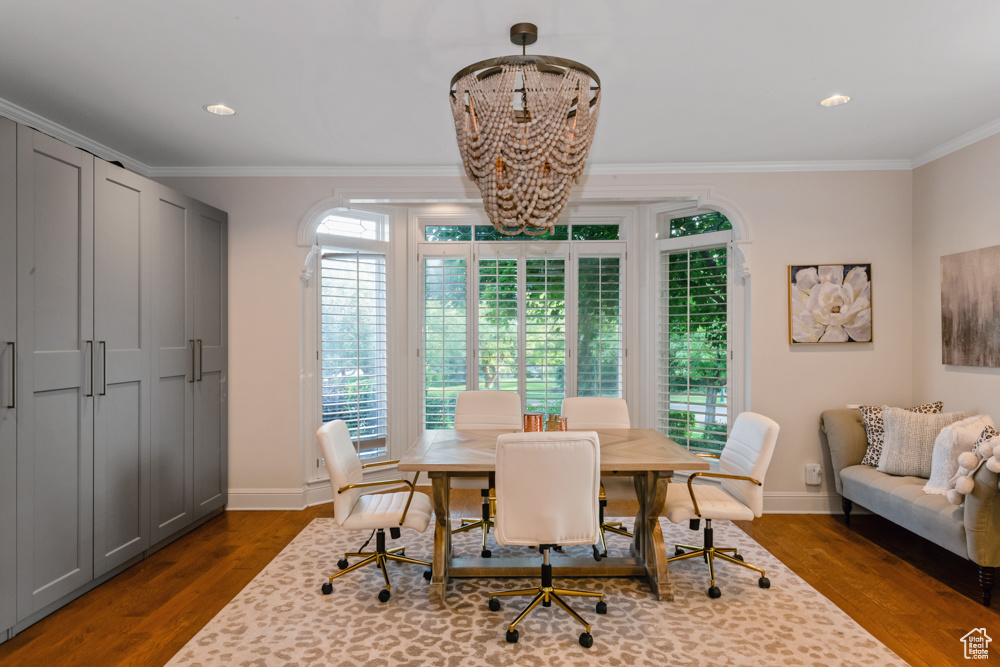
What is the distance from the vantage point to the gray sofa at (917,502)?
2799 mm

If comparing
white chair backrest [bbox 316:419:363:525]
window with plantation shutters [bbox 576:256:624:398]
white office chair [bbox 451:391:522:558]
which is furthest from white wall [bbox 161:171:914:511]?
white chair backrest [bbox 316:419:363:525]

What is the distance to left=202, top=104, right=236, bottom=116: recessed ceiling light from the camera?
3.28m

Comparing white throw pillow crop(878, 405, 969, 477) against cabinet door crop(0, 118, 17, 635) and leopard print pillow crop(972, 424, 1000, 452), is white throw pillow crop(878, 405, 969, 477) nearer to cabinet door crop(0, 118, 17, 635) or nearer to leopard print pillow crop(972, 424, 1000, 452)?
leopard print pillow crop(972, 424, 1000, 452)

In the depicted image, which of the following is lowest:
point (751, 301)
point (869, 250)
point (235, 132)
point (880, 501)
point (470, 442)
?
point (880, 501)

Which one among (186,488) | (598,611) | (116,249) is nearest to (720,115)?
(598,611)

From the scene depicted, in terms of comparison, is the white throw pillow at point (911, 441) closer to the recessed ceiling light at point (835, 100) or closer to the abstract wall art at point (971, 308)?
the abstract wall art at point (971, 308)

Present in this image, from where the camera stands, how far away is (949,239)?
392 centimetres

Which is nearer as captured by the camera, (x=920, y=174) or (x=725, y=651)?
(x=725, y=651)

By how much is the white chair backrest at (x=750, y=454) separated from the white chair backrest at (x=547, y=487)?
1.04 m

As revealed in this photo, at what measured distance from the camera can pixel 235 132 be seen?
3.71 m

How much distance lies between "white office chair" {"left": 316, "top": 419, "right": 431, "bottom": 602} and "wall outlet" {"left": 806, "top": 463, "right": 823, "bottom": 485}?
2961 millimetres

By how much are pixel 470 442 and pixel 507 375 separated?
1872 mm

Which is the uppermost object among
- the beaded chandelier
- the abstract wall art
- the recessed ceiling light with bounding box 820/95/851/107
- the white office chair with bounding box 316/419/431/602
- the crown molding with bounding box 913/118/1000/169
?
the recessed ceiling light with bounding box 820/95/851/107

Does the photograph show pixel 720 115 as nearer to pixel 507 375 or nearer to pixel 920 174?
pixel 920 174
